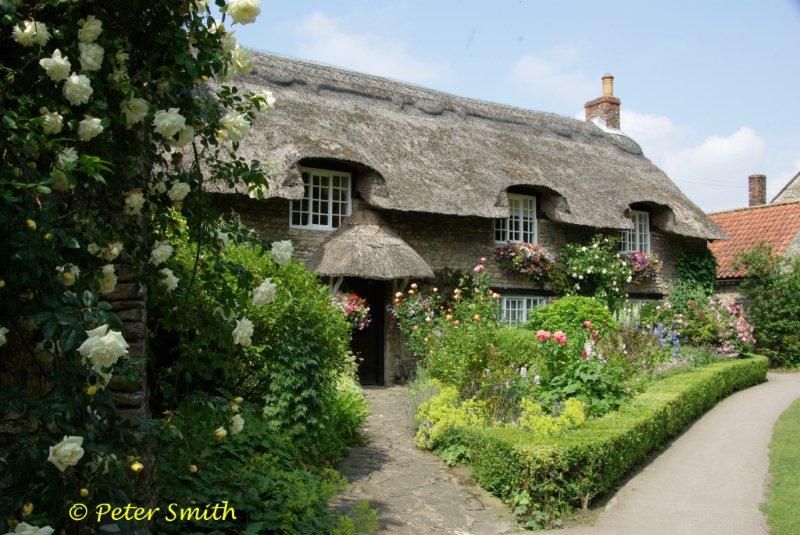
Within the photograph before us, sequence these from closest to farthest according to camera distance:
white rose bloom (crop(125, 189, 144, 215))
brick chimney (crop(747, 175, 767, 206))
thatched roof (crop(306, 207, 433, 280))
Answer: white rose bloom (crop(125, 189, 144, 215))
thatched roof (crop(306, 207, 433, 280))
brick chimney (crop(747, 175, 767, 206))

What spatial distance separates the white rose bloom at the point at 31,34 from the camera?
2836 millimetres

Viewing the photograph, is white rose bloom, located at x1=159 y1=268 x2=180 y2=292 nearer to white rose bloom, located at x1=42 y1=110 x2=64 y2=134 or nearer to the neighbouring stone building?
white rose bloom, located at x1=42 y1=110 x2=64 y2=134

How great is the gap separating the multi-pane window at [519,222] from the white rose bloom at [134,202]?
1201 cm

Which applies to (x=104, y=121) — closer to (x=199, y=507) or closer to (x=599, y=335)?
(x=199, y=507)

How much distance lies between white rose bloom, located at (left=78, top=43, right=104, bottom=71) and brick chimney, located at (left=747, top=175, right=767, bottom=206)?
28663 millimetres

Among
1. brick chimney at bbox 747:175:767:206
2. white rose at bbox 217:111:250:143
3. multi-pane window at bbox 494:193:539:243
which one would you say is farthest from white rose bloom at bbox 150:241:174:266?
brick chimney at bbox 747:175:767:206

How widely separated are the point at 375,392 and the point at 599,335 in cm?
432

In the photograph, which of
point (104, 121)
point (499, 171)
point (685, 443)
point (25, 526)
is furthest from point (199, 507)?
point (499, 171)

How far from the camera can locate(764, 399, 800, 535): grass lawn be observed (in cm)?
584

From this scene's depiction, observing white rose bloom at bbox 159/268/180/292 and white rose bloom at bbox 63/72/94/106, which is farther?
white rose bloom at bbox 159/268/180/292

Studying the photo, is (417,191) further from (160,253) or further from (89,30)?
(89,30)

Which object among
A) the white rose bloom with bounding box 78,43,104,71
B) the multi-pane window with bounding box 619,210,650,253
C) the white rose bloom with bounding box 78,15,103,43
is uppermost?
the multi-pane window with bounding box 619,210,650,253

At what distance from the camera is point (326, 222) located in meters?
12.9

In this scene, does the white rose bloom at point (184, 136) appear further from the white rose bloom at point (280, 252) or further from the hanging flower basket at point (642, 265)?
the hanging flower basket at point (642, 265)
